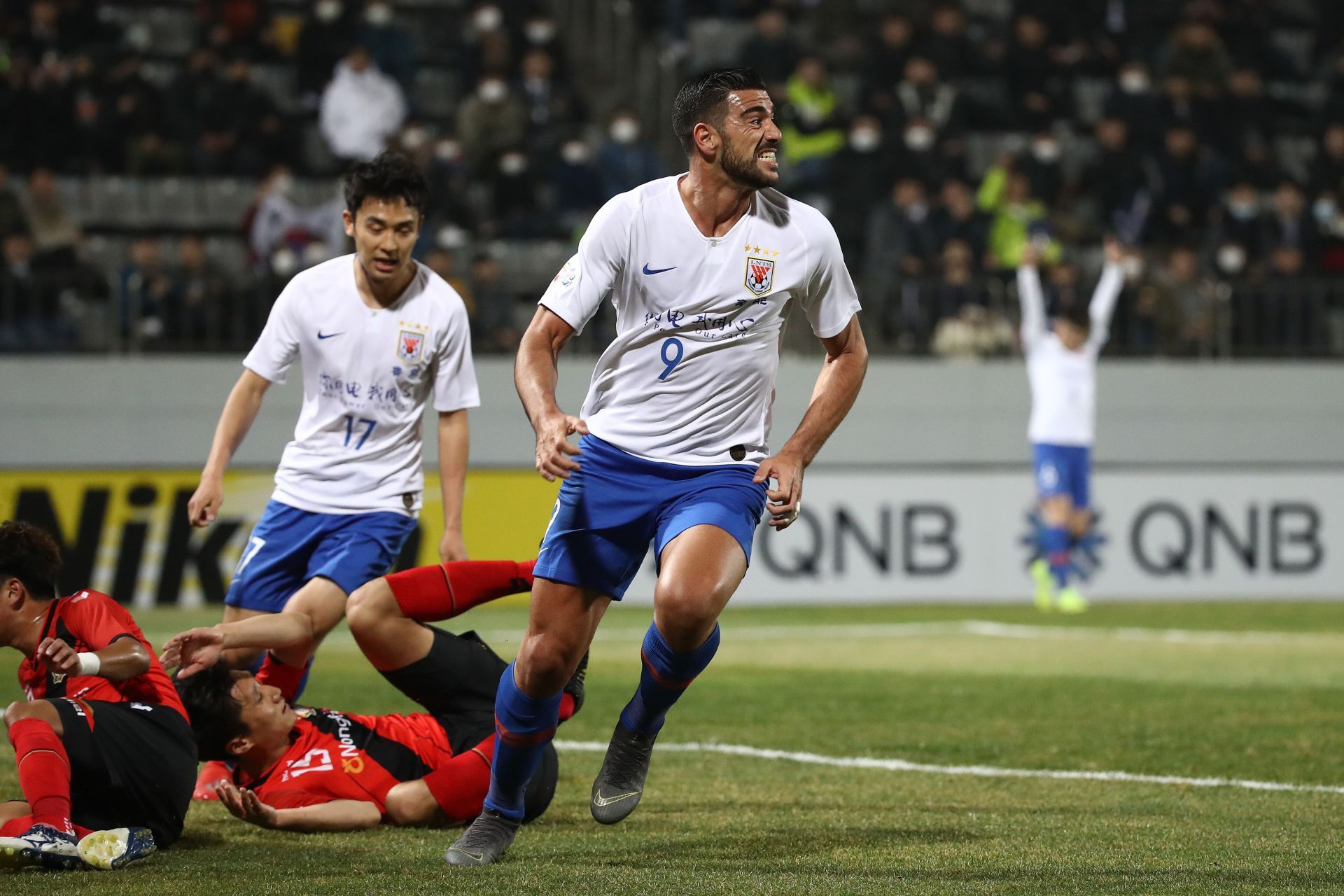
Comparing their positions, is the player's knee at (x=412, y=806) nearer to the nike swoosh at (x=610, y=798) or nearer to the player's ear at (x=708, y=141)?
the nike swoosh at (x=610, y=798)

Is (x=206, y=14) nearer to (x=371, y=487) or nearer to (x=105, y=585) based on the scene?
(x=105, y=585)

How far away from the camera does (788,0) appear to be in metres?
22.1

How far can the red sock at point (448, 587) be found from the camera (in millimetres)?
6281

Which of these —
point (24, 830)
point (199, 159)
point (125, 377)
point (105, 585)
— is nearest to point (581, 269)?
point (24, 830)

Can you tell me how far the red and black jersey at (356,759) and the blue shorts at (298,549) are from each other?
2.40 ft

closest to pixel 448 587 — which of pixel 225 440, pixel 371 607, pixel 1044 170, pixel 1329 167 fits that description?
pixel 371 607

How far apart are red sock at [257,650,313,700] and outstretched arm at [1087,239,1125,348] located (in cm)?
1074

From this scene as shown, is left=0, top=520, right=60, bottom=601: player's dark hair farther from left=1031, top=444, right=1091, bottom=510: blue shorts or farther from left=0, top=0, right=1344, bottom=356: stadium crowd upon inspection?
left=1031, top=444, right=1091, bottom=510: blue shorts

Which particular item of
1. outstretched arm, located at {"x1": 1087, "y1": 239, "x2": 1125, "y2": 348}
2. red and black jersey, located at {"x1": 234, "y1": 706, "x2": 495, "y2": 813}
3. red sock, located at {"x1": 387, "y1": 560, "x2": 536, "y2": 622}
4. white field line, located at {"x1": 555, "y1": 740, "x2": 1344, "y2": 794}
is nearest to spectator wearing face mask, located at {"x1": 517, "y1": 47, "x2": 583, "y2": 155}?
outstretched arm, located at {"x1": 1087, "y1": 239, "x2": 1125, "y2": 348}

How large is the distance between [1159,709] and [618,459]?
4814mm

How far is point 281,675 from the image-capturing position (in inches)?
276

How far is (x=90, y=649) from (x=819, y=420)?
233cm

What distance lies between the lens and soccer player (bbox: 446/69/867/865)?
5.39 m

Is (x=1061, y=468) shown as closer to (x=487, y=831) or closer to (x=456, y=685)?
(x=456, y=685)
